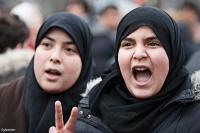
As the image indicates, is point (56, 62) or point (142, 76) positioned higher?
point (56, 62)

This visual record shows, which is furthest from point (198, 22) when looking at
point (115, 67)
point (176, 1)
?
point (115, 67)

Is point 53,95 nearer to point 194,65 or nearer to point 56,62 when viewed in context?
point 56,62

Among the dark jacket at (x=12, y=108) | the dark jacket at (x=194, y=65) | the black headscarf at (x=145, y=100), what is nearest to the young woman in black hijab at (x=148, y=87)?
the black headscarf at (x=145, y=100)

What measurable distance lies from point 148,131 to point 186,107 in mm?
280

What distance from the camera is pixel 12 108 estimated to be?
16.0ft

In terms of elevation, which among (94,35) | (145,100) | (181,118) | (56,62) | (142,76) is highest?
(94,35)

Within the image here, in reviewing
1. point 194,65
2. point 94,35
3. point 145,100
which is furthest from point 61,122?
point 94,35

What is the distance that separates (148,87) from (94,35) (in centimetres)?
525

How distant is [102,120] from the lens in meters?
4.12

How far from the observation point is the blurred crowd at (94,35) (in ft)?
18.1

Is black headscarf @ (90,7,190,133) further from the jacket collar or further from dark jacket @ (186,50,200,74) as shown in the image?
dark jacket @ (186,50,200,74)

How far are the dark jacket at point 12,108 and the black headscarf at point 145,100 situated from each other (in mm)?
840

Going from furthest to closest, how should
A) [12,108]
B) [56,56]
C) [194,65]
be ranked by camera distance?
[194,65]
[12,108]
[56,56]

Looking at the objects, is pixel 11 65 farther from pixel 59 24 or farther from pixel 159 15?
pixel 159 15
